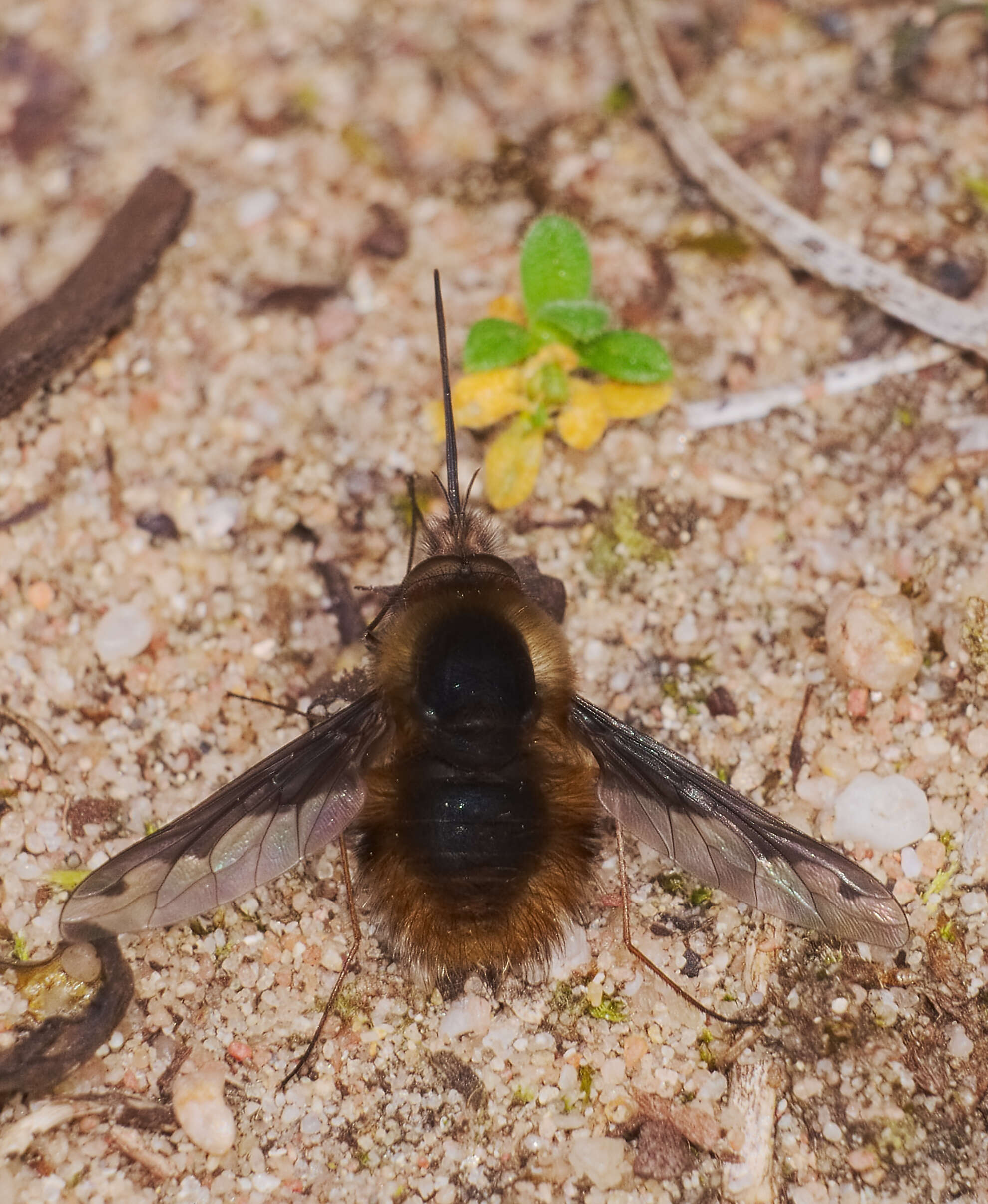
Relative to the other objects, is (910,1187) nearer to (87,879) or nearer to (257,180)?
(87,879)

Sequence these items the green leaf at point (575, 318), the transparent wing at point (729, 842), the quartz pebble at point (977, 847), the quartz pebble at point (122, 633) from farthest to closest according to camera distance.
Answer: the green leaf at point (575, 318), the quartz pebble at point (122, 633), the quartz pebble at point (977, 847), the transparent wing at point (729, 842)

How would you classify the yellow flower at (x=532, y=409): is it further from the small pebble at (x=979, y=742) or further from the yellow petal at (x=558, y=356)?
the small pebble at (x=979, y=742)

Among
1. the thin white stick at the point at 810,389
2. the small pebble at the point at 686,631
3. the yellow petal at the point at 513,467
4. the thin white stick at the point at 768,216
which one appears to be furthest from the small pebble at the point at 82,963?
the thin white stick at the point at 768,216

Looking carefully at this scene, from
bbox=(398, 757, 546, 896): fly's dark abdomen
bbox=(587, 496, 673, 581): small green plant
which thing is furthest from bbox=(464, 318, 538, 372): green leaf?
bbox=(398, 757, 546, 896): fly's dark abdomen

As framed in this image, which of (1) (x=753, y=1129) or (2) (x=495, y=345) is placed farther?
(2) (x=495, y=345)

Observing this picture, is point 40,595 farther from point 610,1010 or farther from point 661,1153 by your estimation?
point 661,1153

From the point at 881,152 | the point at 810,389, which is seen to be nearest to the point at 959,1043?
the point at 810,389

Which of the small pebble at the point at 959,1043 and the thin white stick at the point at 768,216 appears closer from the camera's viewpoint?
the small pebble at the point at 959,1043

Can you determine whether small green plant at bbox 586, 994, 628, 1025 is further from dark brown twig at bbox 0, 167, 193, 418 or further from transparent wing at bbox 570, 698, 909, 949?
dark brown twig at bbox 0, 167, 193, 418
